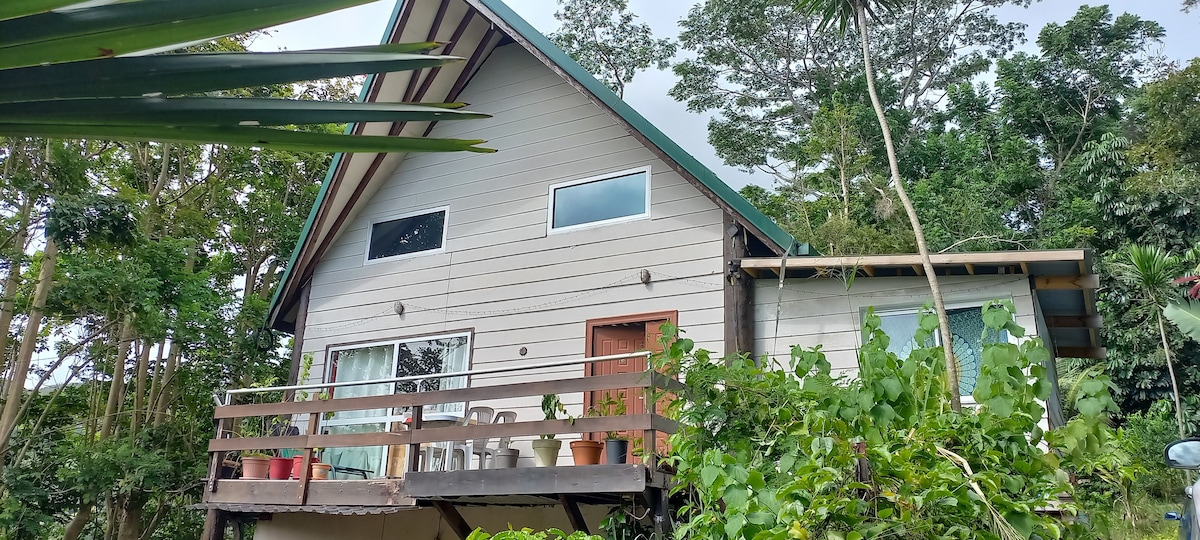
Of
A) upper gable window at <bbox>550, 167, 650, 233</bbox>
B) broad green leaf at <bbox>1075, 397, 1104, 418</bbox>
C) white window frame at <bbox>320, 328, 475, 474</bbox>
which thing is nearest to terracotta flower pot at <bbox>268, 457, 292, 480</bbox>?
white window frame at <bbox>320, 328, 475, 474</bbox>

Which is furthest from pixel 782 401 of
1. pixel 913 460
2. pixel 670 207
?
pixel 670 207

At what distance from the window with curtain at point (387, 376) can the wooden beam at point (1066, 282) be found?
560cm

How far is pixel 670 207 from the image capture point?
8375 mm

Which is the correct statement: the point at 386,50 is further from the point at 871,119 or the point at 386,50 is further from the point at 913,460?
the point at 871,119

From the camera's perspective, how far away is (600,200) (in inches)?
350

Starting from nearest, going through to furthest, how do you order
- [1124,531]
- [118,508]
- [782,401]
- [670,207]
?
[782,401] → [670,207] → [1124,531] → [118,508]

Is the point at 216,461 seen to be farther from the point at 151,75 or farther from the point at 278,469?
the point at 151,75

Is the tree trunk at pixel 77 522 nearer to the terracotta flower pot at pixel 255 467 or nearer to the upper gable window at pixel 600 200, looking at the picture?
the terracotta flower pot at pixel 255 467

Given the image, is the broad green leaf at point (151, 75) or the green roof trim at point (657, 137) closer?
the broad green leaf at point (151, 75)

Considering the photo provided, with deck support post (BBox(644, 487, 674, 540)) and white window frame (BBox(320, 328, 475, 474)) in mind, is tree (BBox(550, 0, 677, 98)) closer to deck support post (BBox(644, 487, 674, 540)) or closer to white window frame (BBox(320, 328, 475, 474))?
white window frame (BBox(320, 328, 475, 474))

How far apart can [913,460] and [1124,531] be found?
770cm

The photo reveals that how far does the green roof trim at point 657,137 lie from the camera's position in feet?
24.6

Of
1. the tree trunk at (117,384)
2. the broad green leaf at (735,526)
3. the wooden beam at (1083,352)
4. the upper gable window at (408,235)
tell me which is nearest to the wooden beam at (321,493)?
the upper gable window at (408,235)

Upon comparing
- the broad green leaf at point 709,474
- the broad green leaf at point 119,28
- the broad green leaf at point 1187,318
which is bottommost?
the broad green leaf at point 709,474
